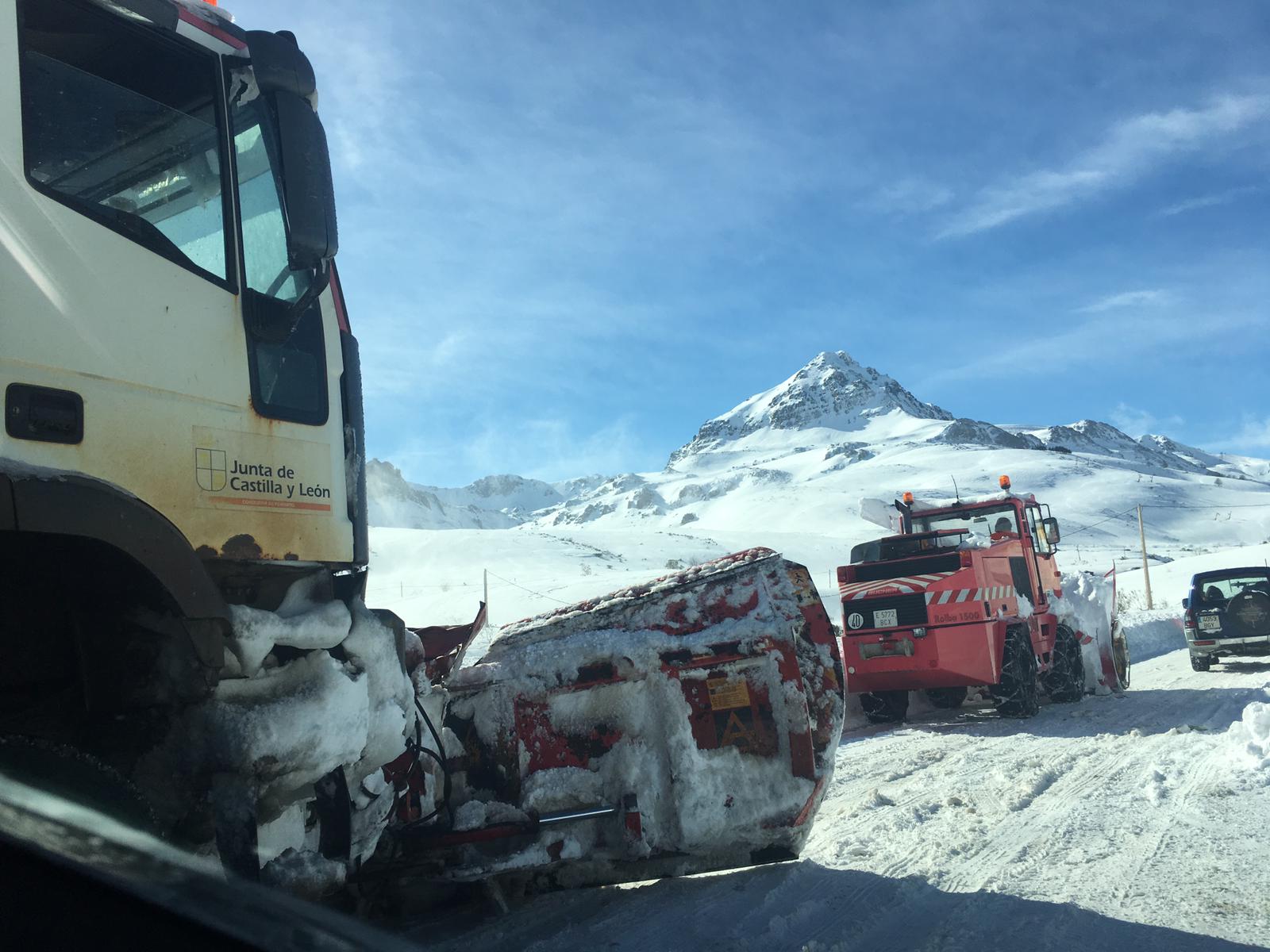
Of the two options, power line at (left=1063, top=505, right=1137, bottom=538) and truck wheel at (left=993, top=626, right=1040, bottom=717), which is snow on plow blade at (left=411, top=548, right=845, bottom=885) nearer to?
truck wheel at (left=993, top=626, right=1040, bottom=717)

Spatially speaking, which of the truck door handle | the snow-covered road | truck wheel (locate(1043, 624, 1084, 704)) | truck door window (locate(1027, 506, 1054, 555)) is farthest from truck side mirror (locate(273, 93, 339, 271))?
truck wheel (locate(1043, 624, 1084, 704))

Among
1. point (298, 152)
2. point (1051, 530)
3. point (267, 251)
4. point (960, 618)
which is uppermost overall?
point (298, 152)

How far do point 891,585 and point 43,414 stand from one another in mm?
8403

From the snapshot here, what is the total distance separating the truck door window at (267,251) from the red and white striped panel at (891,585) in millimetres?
7372

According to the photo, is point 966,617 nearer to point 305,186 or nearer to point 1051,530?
point 1051,530

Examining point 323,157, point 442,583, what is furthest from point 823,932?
point 442,583

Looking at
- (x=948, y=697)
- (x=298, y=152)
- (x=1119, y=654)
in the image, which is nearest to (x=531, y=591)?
(x=1119, y=654)

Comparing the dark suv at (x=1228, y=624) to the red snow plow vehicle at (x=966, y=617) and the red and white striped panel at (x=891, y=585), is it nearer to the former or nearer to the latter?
the red snow plow vehicle at (x=966, y=617)

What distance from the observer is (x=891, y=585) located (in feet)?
31.7

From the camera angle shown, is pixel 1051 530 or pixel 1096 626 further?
pixel 1096 626

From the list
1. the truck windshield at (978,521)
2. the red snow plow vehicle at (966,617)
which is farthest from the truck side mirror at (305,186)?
the truck windshield at (978,521)

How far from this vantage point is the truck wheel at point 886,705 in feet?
33.8

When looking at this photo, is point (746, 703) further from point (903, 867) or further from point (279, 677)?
point (279, 677)

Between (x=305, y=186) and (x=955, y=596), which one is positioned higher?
(x=305, y=186)
